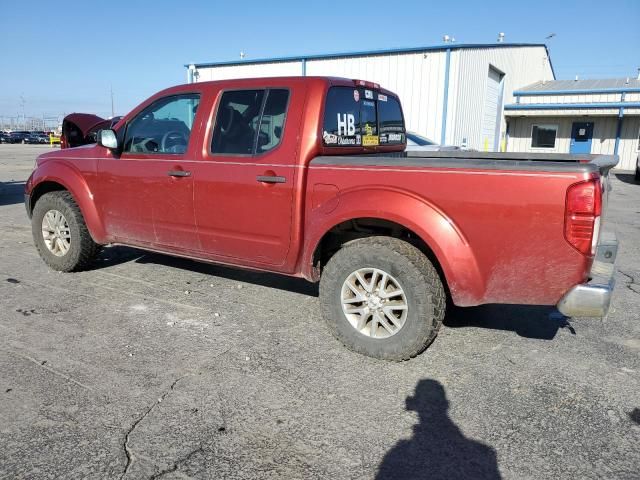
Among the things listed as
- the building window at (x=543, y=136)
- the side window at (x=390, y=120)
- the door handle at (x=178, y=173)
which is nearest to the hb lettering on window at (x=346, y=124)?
the side window at (x=390, y=120)

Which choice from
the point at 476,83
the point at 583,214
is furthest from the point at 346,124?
the point at 476,83

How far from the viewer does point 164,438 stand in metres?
2.65

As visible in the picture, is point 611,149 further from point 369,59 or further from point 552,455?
point 552,455

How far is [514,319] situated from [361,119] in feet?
7.28

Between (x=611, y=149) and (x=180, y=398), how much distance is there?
27.4 metres

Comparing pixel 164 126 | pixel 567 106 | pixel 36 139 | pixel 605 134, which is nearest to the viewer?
pixel 164 126

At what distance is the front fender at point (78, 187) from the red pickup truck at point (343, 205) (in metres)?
0.02

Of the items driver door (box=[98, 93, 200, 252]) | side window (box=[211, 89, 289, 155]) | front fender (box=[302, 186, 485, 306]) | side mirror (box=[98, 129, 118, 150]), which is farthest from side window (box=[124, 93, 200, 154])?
front fender (box=[302, 186, 485, 306])

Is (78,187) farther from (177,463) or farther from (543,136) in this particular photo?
(543,136)

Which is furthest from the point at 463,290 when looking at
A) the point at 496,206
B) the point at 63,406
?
the point at 63,406

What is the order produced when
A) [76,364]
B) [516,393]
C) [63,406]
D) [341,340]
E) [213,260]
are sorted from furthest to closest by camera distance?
[213,260]
[341,340]
[76,364]
[516,393]
[63,406]

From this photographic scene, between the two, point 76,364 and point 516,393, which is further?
point 76,364

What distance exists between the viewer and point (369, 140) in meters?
4.56

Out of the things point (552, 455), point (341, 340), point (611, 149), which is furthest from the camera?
point (611, 149)
